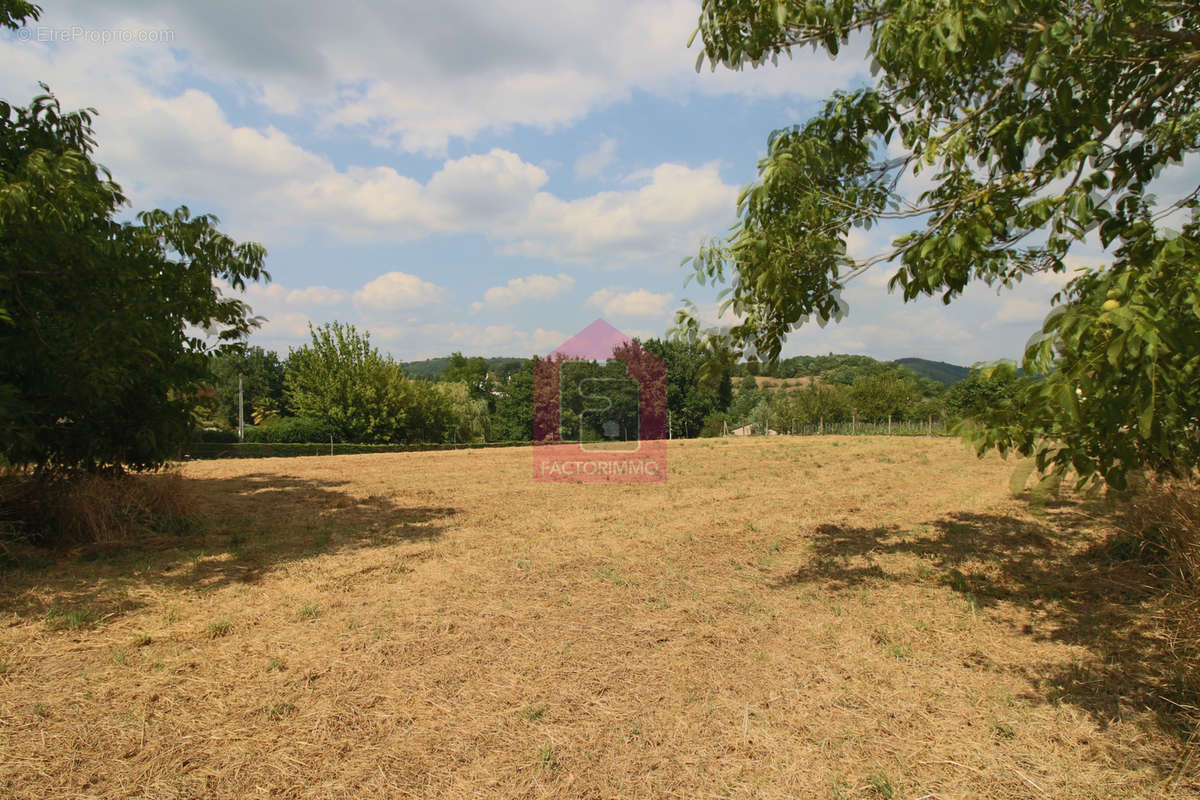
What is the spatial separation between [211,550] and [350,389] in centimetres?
2972

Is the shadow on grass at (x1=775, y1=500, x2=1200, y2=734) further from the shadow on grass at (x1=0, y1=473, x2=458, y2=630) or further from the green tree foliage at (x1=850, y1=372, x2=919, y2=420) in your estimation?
the green tree foliage at (x1=850, y1=372, x2=919, y2=420)

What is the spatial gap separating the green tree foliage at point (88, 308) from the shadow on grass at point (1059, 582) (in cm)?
715

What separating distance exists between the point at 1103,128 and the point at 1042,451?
8.02 ft

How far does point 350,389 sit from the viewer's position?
3484cm

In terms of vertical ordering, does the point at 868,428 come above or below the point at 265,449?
above

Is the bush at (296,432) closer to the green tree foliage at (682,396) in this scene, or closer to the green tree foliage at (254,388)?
the green tree foliage at (682,396)

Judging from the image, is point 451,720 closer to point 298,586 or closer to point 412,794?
point 412,794

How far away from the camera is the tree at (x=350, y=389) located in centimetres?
3459

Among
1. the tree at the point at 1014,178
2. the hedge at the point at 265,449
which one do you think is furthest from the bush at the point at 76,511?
the hedge at the point at 265,449

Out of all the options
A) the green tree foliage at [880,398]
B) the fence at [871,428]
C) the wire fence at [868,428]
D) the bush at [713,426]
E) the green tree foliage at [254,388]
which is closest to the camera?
the wire fence at [868,428]

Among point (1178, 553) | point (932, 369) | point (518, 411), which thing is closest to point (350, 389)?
point (518, 411)

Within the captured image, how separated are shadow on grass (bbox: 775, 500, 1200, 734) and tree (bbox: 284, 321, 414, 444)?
31.4 metres

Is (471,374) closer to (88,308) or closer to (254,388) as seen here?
(254,388)

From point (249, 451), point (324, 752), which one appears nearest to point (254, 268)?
point (324, 752)
